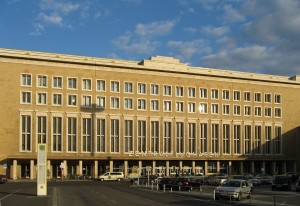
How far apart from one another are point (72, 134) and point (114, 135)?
8.88 m

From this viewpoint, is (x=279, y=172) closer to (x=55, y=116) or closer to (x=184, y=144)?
(x=184, y=144)

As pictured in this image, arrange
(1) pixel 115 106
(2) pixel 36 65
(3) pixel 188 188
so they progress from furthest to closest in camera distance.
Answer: (1) pixel 115 106 → (2) pixel 36 65 → (3) pixel 188 188

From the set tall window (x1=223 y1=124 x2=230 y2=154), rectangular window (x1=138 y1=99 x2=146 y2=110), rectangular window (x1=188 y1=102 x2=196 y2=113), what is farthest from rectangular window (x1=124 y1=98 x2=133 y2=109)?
tall window (x1=223 y1=124 x2=230 y2=154)

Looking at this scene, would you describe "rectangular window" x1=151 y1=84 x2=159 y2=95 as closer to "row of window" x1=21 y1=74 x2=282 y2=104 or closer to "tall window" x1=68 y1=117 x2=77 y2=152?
"row of window" x1=21 y1=74 x2=282 y2=104

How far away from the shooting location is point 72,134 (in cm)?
9769

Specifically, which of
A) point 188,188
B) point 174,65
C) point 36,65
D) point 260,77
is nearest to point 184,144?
point 174,65

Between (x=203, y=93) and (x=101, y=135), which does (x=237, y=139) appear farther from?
(x=101, y=135)

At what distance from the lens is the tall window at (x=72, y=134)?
318ft

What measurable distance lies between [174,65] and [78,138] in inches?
1072

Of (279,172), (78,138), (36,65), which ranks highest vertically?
(36,65)

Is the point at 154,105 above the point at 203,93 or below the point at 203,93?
below

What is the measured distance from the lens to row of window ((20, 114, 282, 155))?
9556 centimetres

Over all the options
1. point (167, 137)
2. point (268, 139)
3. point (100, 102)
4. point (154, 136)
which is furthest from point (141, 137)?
point (268, 139)

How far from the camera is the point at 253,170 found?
383 ft
